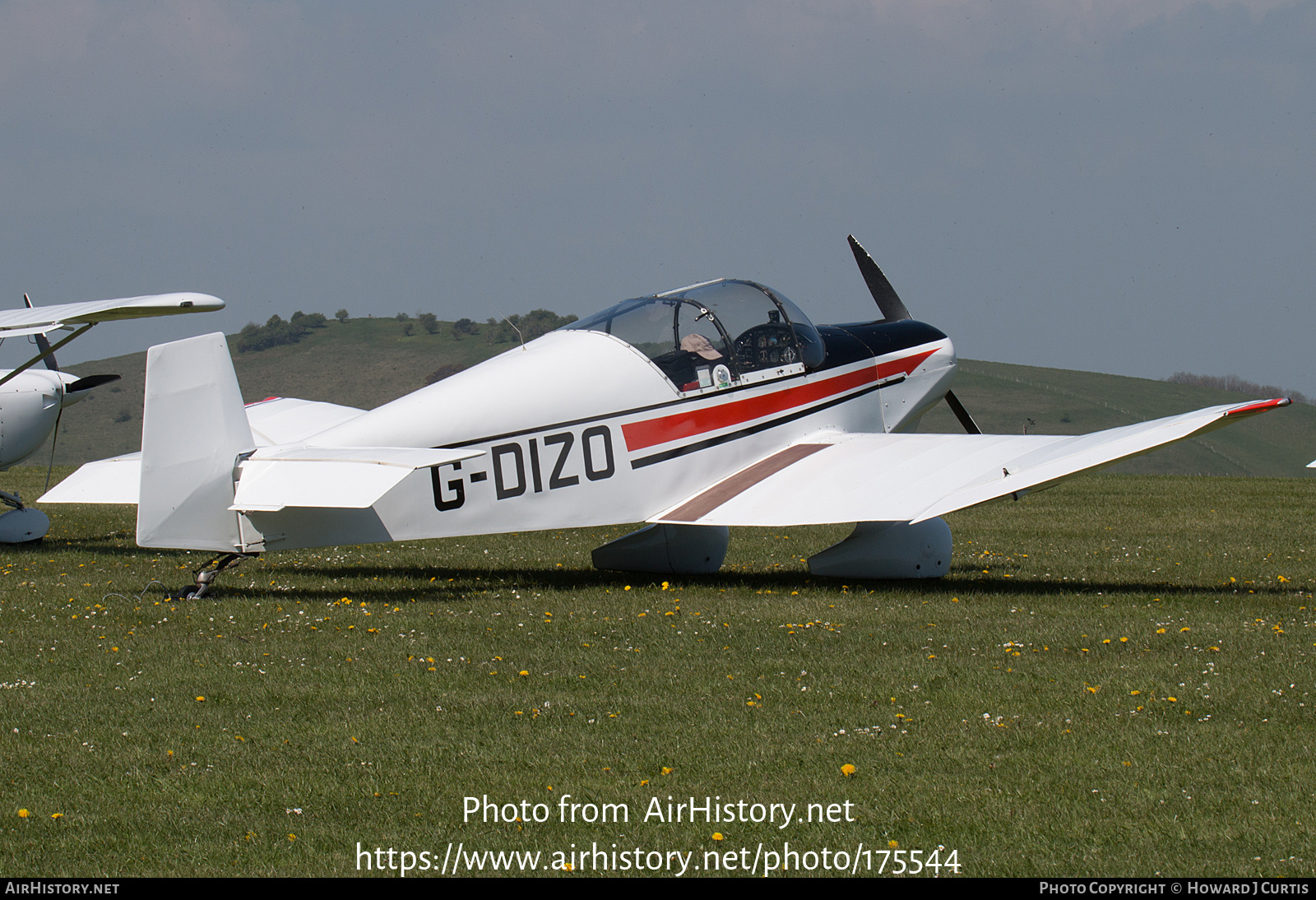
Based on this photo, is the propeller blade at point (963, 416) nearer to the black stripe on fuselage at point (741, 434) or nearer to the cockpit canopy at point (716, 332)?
the black stripe on fuselage at point (741, 434)

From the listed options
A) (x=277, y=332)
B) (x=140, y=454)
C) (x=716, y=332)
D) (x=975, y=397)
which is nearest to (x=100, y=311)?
(x=140, y=454)

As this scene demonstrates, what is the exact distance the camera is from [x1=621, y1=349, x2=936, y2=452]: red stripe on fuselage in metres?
9.79

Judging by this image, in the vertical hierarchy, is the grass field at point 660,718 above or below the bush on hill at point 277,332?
below

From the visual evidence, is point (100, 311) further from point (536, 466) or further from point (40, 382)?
point (40, 382)

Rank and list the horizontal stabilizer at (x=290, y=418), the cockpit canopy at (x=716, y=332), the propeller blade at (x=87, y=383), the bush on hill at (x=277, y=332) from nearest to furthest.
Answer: the cockpit canopy at (x=716, y=332), the horizontal stabilizer at (x=290, y=418), the propeller blade at (x=87, y=383), the bush on hill at (x=277, y=332)

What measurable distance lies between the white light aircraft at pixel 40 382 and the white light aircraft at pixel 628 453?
1.32 m

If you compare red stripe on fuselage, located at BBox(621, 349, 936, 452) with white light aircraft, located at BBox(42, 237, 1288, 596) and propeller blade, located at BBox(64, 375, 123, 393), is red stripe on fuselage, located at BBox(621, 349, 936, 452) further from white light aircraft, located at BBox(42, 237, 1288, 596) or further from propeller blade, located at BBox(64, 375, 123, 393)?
propeller blade, located at BBox(64, 375, 123, 393)

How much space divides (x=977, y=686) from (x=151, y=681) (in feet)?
13.4

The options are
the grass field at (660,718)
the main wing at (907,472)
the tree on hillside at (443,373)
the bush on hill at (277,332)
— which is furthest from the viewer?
the bush on hill at (277,332)

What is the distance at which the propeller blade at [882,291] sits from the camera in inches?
541

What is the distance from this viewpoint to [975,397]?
8275cm

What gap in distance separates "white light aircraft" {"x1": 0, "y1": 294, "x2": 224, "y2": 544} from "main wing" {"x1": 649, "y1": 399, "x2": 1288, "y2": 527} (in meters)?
4.38

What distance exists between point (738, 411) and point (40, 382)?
30.8 feet

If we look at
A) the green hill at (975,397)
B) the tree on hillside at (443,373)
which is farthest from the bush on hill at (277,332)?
the tree on hillside at (443,373)
